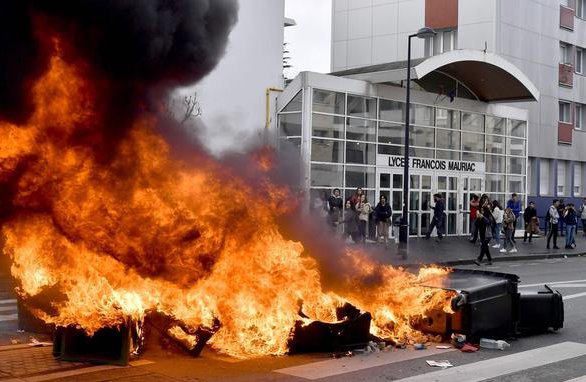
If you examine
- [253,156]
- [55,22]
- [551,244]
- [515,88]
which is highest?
[515,88]

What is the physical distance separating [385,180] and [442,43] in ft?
36.0

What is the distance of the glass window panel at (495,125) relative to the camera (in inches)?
1124

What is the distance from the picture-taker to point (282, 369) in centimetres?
655

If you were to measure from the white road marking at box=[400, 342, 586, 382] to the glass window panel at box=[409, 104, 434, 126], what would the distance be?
18.1m

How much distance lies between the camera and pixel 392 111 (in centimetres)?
2486

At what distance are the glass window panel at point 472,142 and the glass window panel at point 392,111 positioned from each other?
12.3 ft

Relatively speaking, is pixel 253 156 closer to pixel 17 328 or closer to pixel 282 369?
pixel 282 369

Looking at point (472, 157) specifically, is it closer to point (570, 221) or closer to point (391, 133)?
point (391, 133)

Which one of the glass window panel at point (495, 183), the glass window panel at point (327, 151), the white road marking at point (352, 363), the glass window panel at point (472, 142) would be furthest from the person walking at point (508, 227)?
the white road marking at point (352, 363)

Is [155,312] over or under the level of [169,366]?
over

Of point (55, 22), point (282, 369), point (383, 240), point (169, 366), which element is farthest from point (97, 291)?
point (383, 240)

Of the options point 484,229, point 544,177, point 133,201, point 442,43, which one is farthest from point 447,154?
point 133,201

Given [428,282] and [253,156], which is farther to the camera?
[428,282]

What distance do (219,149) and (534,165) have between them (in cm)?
2883
